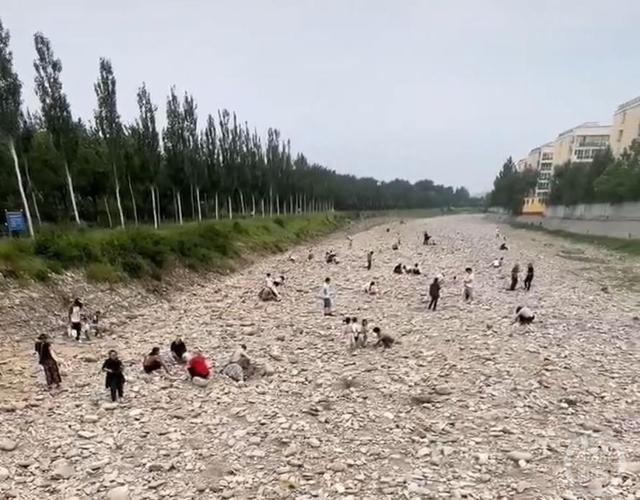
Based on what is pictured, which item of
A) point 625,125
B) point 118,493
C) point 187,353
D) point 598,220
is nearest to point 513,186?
point 625,125

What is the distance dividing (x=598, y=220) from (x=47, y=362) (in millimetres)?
69261

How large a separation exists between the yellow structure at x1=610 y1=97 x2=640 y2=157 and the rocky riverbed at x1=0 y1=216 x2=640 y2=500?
75797 mm

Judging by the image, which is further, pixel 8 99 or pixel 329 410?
pixel 8 99

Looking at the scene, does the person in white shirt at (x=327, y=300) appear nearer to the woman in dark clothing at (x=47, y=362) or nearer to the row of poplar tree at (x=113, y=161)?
the woman in dark clothing at (x=47, y=362)

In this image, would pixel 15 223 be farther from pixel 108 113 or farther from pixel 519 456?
pixel 519 456

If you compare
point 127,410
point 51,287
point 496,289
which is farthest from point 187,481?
point 496,289

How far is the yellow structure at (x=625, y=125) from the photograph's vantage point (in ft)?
261

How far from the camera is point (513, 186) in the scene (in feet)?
378

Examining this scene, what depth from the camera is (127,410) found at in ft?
→ 36.7

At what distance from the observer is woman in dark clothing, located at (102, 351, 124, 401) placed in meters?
11.4

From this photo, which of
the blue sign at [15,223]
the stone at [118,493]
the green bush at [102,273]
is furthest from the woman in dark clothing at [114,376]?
the blue sign at [15,223]

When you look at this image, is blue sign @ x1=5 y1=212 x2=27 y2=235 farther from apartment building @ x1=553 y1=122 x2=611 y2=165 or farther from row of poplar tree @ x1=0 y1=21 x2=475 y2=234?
apartment building @ x1=553 y1=122 x2=611 y2=165

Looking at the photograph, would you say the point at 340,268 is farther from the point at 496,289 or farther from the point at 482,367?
the point at 482,367

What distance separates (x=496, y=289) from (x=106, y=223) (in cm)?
3435
